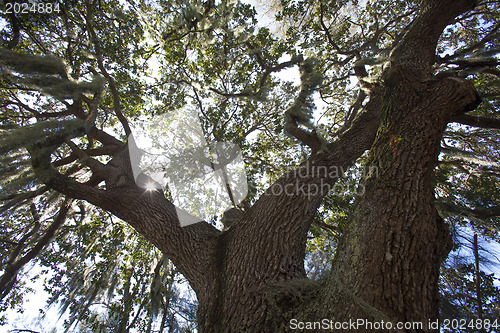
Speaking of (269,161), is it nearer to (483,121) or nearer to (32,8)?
(483,121)

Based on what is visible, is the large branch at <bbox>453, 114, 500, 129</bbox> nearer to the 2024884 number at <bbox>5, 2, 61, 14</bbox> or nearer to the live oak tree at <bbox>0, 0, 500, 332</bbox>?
the live oak tree at <bbox>0, 0, 500, 332</bbox>

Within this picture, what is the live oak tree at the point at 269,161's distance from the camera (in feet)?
4.63

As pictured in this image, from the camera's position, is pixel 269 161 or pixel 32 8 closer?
pixel 32 8

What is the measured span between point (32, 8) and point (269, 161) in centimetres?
485

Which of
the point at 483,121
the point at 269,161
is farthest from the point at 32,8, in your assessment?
the point at 483,121

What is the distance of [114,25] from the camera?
167 inches

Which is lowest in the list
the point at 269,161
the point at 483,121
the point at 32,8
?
the point at 483,121

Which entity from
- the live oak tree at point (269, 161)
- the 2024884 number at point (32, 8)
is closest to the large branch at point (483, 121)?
the live oak tree at point (269, 161)

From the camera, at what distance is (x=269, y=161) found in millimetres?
5355

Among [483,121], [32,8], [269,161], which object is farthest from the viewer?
[269,161]

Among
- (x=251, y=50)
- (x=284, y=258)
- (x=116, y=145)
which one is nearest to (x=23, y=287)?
(x=116, y=145)

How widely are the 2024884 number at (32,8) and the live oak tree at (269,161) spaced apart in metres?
0.10

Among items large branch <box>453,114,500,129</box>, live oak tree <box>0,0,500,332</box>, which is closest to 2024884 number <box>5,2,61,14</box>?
live oak tree <box>0,0,500,332</box>

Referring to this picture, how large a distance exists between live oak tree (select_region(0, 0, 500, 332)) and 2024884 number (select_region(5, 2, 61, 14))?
103 mm
